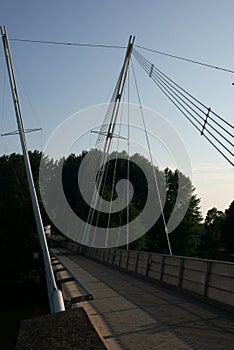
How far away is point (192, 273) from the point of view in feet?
45.6

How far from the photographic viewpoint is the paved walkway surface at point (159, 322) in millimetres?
7320

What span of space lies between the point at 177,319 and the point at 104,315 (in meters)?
1.52

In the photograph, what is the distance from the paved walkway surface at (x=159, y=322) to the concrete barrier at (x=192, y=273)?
0.37 meters

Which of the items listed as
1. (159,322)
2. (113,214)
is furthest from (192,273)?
(113,214)

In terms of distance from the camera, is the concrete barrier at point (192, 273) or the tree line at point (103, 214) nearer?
the concrete barrier at point (192, 273)

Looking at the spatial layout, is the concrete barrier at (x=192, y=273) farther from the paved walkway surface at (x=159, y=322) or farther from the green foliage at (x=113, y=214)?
the green foliage at (x=113, y=214)

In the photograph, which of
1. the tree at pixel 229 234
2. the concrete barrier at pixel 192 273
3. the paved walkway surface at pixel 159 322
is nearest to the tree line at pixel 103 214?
the tree at pixel 229 234

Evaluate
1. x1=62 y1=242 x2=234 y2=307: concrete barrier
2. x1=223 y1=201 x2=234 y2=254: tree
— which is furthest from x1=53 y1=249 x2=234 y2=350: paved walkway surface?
x1=223 y1=201 x2=234 y2=254: tree

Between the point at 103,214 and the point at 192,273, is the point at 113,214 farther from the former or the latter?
the point at 192,273

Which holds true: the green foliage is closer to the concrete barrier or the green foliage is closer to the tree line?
the tree line

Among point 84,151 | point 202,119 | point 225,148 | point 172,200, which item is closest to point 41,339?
point 225,148

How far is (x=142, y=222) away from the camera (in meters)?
81.3

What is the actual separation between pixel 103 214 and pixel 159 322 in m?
62.1

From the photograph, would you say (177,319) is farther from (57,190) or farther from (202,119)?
(57,190)
